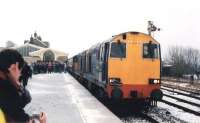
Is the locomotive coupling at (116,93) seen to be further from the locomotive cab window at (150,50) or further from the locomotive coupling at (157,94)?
the locomotive cab window at (150,50)

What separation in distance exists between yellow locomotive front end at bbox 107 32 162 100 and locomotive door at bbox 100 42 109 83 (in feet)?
0.79

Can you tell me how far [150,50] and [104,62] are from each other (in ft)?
5.82

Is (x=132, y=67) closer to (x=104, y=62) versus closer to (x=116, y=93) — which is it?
(x=104, y=62)

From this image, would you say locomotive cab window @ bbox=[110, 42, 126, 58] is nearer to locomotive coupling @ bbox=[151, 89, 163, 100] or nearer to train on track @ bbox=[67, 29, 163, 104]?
train on track @ bbox=[67, 29, 163, 104]

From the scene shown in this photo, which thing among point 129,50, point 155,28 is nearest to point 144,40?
point 129,50

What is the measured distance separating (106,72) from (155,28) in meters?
44.4

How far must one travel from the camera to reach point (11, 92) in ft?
9.95

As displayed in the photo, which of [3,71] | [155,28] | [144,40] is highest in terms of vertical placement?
[155,28]

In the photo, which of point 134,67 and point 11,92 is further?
point 134,67

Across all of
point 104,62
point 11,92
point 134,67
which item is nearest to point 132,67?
point 134,67

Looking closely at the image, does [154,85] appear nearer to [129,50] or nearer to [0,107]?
[129,50]

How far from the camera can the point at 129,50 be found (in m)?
18.5

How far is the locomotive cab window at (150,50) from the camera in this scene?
18594mm

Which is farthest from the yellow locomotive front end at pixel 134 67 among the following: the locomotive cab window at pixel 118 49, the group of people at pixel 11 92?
the group of people at pixel 11 92
